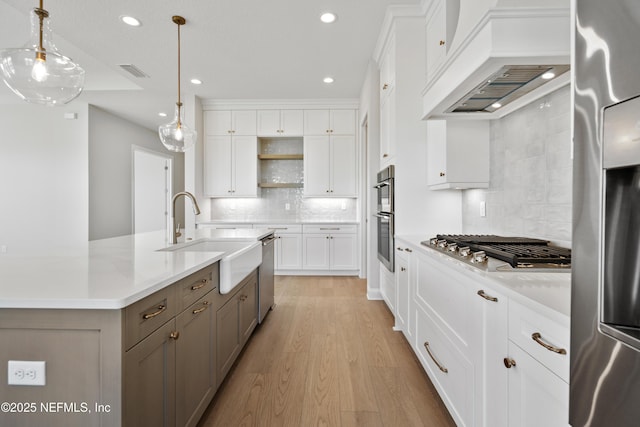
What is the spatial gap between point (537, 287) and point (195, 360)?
4.69 ft

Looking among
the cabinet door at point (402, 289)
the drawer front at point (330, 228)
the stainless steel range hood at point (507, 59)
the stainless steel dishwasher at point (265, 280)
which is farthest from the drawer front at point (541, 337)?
the drawer front at point (330, 228)

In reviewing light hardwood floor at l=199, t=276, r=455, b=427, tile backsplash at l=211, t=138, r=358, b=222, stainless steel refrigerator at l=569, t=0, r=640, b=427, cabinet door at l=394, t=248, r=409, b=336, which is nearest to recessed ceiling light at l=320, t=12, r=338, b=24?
cabinet door at l=394, t=248, r=409, b=336

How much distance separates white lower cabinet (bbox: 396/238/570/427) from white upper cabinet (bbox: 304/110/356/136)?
3431 mm

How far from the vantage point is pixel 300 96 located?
4.93m

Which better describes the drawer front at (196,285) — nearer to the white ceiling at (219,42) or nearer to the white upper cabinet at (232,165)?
the white ceiling at (219,42)

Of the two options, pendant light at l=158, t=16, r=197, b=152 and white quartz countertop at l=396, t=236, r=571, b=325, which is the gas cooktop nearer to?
white quartz countertop at l=396, t=236, r=571, b=325

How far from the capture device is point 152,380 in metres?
1.12

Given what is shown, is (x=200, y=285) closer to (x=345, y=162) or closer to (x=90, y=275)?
(x=90, y=275)

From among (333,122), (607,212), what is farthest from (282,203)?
(607,212)

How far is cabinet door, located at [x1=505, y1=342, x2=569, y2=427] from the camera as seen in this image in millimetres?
828

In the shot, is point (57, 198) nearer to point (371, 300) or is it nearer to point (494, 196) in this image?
point (371, 300)

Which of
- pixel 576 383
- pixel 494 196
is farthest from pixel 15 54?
pixel 494 196

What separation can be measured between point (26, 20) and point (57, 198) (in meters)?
3.24

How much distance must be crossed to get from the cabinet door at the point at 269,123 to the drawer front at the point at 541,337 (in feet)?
15.1
